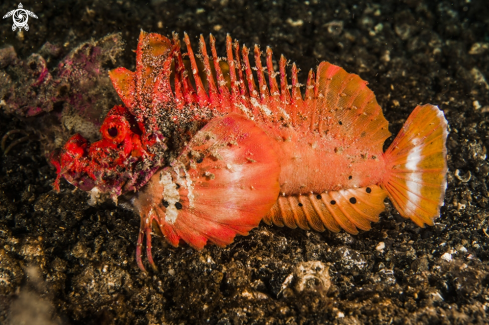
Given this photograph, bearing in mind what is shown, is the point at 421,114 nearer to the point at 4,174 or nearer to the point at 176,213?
the point at 176,213

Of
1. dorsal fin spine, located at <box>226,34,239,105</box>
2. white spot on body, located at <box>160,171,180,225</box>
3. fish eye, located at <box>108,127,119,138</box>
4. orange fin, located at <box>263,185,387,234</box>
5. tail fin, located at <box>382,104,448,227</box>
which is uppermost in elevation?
dorsal fin spine, located at <box>226,34,239,105</box>

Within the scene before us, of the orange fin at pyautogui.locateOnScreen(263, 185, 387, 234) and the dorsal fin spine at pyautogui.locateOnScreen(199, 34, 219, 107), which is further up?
the dorsal fin spine at pyautogui.locateOnScreen(199, 34, 219, 107)

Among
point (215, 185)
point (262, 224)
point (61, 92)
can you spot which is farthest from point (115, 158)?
point (262, 224)

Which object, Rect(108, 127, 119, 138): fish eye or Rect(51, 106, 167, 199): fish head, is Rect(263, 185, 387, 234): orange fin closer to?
Rect(51, 106, 167, 199): fish head

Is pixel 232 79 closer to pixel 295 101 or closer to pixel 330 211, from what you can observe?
pixel 295 101

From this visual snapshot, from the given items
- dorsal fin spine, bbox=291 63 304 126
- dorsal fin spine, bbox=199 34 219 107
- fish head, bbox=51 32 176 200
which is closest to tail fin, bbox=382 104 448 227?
dorsal fin spine, bbox=291 63 304 126

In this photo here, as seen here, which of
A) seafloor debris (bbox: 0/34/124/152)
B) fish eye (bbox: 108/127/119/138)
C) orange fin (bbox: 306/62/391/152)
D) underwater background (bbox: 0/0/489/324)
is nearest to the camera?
fish eye (bbox: 108/127/119/138)

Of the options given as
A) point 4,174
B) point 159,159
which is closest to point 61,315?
point 159,159

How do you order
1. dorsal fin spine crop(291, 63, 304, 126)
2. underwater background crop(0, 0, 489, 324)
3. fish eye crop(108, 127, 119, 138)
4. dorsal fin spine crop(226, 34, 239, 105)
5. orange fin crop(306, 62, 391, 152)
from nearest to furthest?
fish eye crop(108, 127, 119, 138) → underwater background crop(0, 0, 489, 324) → dorsal fin spine crop(226, 34, 239, 105) → dorsal fin spine crop(291, 63, 304, 126) → orange fin crop(306, 62, 391, 152)
